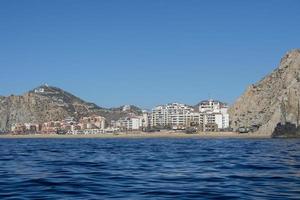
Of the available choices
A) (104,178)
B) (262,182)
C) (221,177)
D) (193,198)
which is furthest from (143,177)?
(193,198)

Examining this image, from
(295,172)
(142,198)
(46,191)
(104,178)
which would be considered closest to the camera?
(142,198)

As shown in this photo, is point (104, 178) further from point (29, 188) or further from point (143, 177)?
point (29, 188)

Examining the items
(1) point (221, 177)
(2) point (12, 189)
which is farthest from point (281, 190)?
(2) point (12, 189)

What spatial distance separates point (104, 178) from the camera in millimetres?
26078

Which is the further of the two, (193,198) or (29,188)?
(29,188)

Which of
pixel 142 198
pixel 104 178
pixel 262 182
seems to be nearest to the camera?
pixel 142 198

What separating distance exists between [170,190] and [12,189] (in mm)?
6762

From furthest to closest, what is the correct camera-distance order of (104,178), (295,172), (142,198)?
1. (295,172)
2. (104,178)
3. (142,198)

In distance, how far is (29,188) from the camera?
22203 mm

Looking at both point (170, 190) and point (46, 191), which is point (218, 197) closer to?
point (170, 190)

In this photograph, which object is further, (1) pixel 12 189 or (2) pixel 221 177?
(2) pixel 221 177

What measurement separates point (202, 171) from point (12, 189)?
39.5 feet

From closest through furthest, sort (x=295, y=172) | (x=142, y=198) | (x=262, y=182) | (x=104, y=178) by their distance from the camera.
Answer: (x=142, y=198) → (x=262, y=182) → (x=104, y=178) → (x=295, y=172)

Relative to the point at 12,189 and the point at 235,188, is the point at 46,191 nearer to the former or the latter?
the point at 12,189
